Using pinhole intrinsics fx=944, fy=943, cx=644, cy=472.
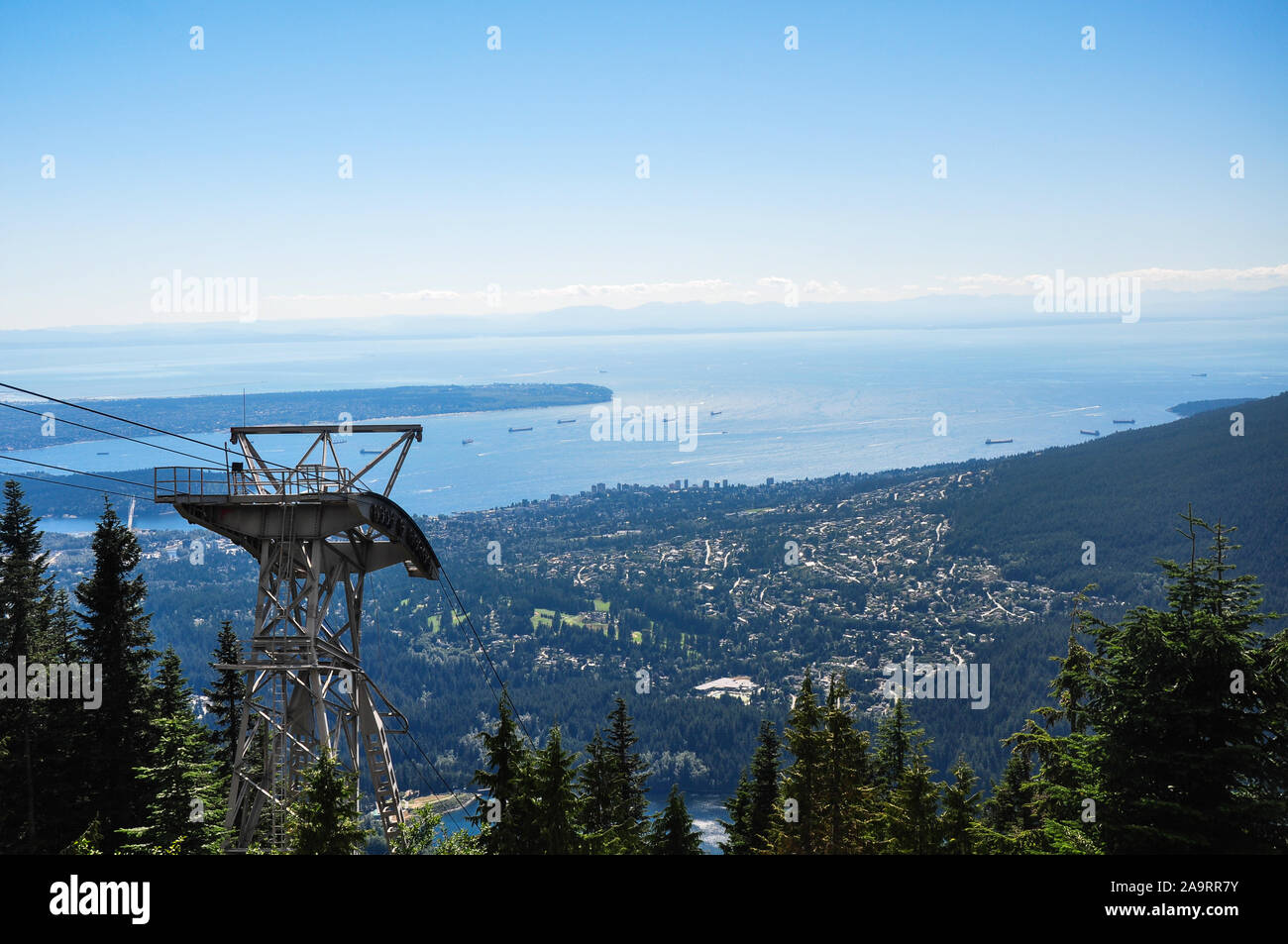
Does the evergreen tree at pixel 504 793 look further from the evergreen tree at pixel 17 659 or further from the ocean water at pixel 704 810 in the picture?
the ocean water at pixel 704 810

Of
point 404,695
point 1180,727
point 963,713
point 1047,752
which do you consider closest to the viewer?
point 1180,727

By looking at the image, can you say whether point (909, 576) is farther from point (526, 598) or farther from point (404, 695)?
point (404, 695)

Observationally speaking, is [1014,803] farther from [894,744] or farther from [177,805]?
[177,805]

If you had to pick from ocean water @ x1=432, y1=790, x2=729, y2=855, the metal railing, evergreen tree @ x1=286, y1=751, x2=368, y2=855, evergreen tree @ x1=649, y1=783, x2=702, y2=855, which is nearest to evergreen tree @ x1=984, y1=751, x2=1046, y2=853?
evergreen tree @ x1=649, y1=783, x2=702, y2=855

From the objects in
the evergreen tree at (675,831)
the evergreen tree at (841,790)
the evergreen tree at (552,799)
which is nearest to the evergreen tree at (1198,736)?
the evergreen tree at (552,799)

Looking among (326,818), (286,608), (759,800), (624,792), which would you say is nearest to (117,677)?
(286,608)
